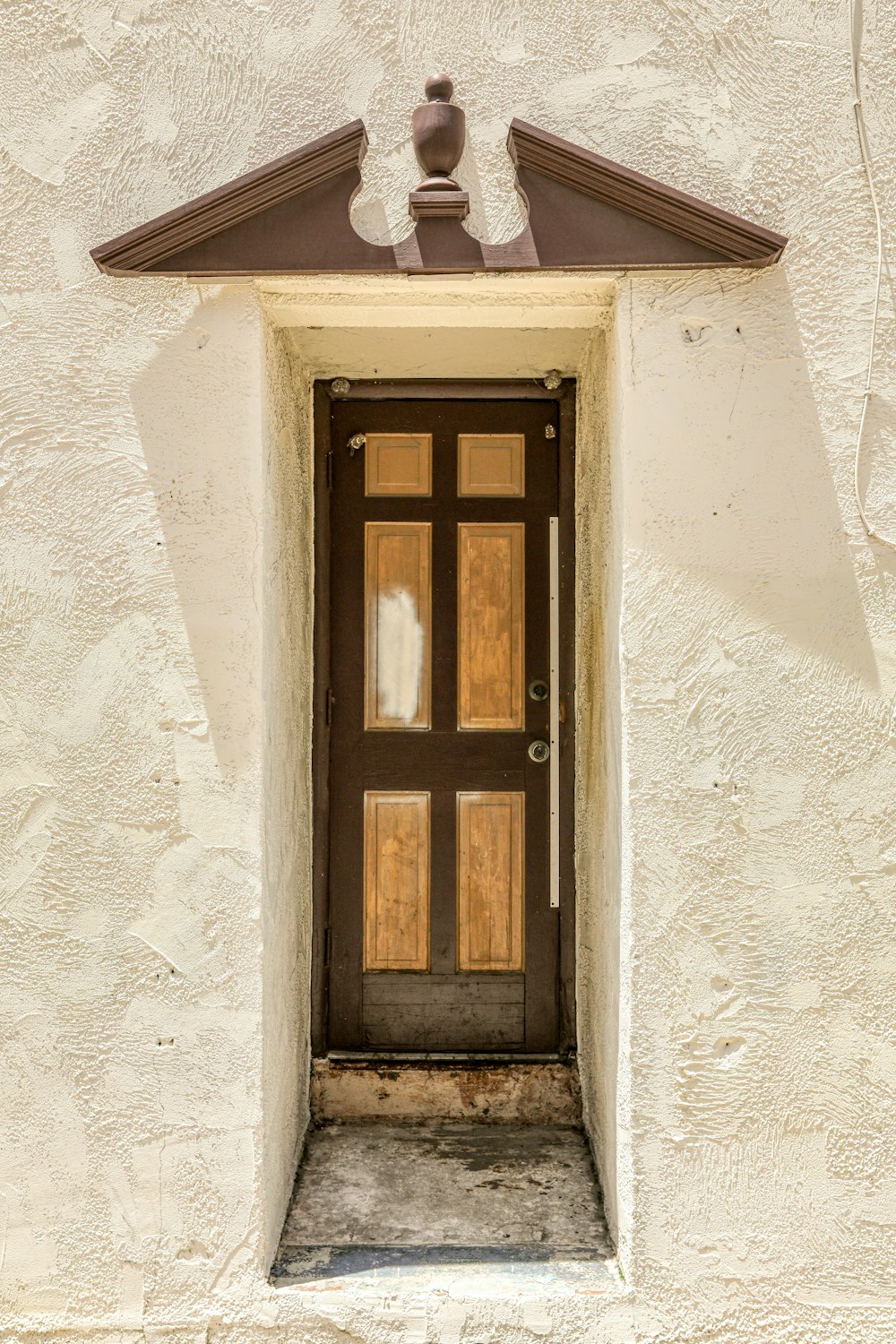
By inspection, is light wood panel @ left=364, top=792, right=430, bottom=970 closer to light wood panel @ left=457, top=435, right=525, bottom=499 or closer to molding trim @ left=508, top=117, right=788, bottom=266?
light wood panel @ left=457, top=435, right=525, bottom=499

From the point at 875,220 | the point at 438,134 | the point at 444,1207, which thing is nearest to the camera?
the point at 438,134

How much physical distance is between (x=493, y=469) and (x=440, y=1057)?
198 centimetres

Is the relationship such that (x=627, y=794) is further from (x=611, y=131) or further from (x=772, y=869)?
(x=611, y=131)

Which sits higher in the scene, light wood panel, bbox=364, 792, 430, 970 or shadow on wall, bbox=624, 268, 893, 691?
shadow on wall, bbox=624, 268, 893, 691

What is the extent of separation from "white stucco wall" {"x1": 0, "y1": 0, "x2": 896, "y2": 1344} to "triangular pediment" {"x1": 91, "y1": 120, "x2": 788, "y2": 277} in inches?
3.7

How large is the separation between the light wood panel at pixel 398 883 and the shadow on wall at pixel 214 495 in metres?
0.93

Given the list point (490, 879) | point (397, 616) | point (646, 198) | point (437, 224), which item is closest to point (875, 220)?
point (646, 198)

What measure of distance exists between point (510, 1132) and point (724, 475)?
2.14 m

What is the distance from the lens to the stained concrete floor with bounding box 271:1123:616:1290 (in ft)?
8.19

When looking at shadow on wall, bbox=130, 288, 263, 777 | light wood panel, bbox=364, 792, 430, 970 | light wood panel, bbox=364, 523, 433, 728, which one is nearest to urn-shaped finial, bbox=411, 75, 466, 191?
shadow on wall, bbox=130, 288, 263, 777

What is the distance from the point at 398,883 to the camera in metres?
3.28

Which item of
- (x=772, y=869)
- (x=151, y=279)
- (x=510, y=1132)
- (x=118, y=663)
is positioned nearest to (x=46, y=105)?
(x=151, y=279)

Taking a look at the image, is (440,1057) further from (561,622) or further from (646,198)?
(646,198)

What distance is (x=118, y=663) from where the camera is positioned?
247cm
